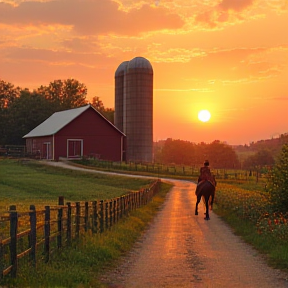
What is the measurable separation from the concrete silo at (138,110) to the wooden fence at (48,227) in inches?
2249

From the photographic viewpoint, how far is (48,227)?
439 inches

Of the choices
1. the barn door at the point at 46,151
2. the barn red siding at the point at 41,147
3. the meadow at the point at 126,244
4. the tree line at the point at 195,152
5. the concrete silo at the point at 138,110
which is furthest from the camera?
the tree line at the point at 195,152

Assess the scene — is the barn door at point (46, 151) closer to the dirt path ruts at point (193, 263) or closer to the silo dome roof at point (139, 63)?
the silo dome roof at point (139, 63)

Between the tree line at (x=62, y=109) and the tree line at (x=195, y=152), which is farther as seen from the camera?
the tree line at (x=195, y=152)

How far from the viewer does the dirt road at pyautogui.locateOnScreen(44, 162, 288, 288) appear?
10219 millimetres

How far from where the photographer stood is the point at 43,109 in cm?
9694

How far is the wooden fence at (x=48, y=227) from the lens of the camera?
9.27m

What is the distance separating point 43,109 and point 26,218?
8004 centimetres

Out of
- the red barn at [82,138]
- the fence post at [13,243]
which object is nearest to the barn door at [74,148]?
the red barn at [82,138]

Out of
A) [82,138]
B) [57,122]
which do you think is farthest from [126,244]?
[57,122]

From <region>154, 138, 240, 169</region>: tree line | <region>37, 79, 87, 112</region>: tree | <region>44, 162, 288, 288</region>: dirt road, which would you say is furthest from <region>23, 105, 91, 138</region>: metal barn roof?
<region>154, 138, 240, 169</region>: tree line

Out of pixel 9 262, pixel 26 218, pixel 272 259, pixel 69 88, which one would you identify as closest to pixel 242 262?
pixel 272 259

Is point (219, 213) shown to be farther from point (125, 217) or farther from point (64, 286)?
point (64, 286)

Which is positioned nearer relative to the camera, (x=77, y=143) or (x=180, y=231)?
(x=180, y=231)
